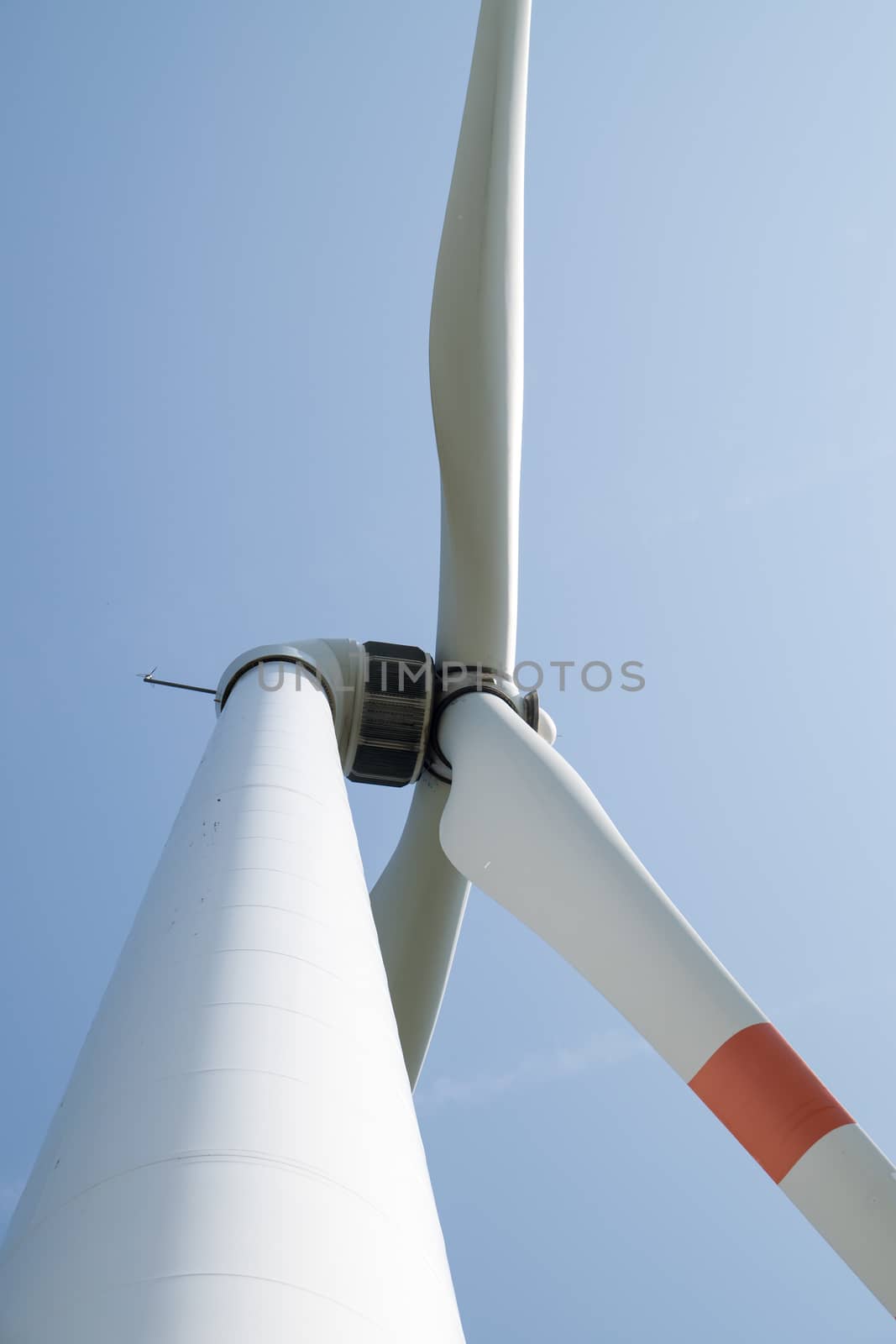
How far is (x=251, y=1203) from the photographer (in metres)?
2.30

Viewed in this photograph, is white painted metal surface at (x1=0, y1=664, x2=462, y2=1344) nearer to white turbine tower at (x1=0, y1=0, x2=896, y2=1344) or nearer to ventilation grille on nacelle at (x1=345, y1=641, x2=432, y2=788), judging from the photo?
white turbine tower at (x1=0, y1=0, x2=896, y2=1344)

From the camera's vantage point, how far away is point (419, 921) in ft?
39.0

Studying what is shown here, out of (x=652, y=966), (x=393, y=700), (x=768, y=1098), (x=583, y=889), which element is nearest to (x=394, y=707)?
(x=393, y=700)

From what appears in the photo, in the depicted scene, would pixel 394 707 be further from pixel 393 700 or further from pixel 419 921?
pixel 419 921

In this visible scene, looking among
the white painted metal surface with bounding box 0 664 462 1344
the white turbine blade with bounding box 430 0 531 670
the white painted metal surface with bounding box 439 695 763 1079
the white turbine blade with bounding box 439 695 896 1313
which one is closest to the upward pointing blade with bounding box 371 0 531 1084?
the white turbine blade with bounding box 430 0 531 670

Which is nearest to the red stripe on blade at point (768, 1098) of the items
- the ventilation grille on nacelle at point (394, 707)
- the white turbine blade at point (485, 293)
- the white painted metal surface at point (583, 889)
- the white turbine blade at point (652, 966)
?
the white turbine blade at point (652, 966)

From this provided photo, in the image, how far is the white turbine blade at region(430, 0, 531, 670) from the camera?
9977 millimetres

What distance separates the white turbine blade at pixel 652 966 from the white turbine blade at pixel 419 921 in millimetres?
2054

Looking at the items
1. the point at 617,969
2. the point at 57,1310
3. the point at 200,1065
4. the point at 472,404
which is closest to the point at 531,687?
the point at 472,404

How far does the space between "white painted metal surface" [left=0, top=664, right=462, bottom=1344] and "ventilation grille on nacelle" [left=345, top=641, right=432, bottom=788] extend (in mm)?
6921

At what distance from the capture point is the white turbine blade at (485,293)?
998 cm

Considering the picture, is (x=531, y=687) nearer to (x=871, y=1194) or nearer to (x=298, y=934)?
(x=871, y=1194)

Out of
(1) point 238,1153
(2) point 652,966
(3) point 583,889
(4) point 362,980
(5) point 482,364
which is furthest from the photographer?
(5) point 482,364

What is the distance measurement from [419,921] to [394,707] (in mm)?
2417
